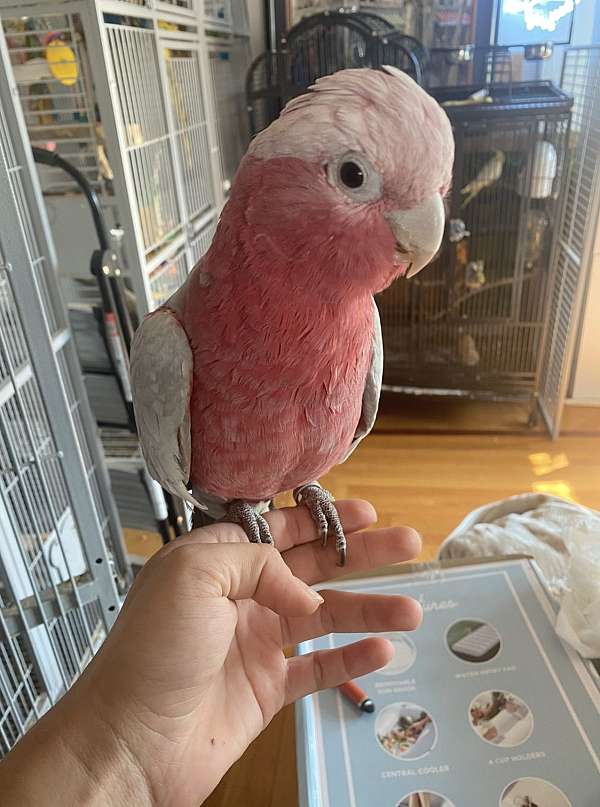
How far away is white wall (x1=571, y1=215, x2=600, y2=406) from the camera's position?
214 cm

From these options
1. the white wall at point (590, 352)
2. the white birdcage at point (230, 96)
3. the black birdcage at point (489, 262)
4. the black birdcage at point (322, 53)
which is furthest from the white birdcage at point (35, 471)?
the white wall at point (590, 352)

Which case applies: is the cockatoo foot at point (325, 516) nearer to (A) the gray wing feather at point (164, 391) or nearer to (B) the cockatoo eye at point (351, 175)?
(A) the gray wing feather at point (164, 391)

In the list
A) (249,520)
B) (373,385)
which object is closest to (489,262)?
(373,385)

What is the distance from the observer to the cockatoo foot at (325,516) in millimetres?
755

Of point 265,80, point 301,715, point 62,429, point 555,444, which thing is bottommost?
point 555,444

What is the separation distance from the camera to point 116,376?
1.18m

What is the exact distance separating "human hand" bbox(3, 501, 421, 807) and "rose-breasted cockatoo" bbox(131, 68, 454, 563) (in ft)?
0.35

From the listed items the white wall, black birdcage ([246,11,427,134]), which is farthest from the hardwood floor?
black birdcage ([246,11,427,134])

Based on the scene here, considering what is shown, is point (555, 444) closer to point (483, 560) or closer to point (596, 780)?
point (483, 560)

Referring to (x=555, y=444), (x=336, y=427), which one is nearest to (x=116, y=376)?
(x=336, y=427)

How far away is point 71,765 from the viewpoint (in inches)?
20.2

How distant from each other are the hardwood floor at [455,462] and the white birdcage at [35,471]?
586 millimetres

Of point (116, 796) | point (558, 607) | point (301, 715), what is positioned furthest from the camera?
point (558, 607)

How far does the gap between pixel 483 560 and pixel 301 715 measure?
1.38 ft
